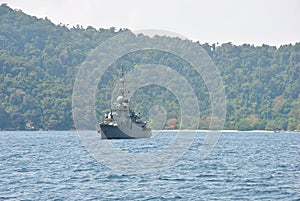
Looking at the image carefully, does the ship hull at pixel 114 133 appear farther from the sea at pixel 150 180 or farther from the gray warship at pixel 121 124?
the sea at pixel 150 180

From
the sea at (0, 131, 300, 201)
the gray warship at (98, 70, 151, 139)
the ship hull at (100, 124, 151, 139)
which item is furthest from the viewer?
the gray warship at (98, 70, 151, 139)

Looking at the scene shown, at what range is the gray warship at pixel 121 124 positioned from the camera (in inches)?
6368

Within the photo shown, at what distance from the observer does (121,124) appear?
167m

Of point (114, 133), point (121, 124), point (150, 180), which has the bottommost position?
point (150, 180)

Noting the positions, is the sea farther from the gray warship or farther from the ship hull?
the gray warship

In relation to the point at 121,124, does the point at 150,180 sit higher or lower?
lower

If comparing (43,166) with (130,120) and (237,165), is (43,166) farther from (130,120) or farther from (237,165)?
(130,120)

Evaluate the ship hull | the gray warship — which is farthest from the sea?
the gray warship

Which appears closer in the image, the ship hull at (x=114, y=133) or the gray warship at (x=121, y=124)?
the ship hull at (x=114, y=133)

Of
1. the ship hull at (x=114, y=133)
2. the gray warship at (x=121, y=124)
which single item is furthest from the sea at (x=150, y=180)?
the gray warship at (x=121, y=124)

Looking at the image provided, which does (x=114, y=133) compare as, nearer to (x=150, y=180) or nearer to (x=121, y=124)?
(x=121, y=124)

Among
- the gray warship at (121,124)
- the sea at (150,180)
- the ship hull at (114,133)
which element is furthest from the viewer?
the gray warship at (121,124)

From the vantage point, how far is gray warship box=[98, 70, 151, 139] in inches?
6368

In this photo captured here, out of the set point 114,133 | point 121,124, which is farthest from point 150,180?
point 121,124
